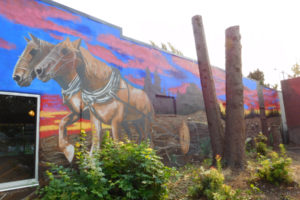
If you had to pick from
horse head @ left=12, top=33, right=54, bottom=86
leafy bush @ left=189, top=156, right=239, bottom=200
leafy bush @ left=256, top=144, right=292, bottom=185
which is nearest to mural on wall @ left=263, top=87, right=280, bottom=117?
leafy bush @ left=256, top=144, right=292, bottom=185

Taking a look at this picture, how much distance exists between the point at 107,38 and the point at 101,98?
1823mm

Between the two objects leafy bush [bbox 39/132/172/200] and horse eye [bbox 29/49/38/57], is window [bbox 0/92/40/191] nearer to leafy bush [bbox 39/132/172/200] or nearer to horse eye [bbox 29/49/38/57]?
horse eye [bbox 29/49/38/57]

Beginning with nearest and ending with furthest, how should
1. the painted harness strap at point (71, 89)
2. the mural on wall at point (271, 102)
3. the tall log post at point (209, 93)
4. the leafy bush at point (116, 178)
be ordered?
the leafy bush at point (116, 178) → the painted harness strap at point (71, 89) → the tall log post at point (209, 93) → the mural on wall at point (271, 102)

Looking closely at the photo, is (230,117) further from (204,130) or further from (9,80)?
(9,80)

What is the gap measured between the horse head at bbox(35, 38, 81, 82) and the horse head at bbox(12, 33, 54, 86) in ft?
0.38

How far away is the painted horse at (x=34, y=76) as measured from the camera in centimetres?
492

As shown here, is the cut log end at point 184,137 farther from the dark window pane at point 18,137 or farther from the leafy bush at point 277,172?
the dark window pane at point 18,137

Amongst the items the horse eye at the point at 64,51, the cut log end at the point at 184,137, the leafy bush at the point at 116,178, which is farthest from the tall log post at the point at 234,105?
the horse eye at the point at 64,51

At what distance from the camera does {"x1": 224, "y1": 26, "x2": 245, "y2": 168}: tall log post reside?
6.55 m

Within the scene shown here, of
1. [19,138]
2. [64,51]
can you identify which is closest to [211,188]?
[19,138]

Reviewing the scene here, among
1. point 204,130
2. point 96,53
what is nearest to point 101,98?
point 96,53

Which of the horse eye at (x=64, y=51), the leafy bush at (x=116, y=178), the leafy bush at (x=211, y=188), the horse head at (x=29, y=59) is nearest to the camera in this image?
the leafy bush at (x=116, y=178)

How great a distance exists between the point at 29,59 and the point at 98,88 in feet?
6.03

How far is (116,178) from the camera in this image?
3.99 metres
